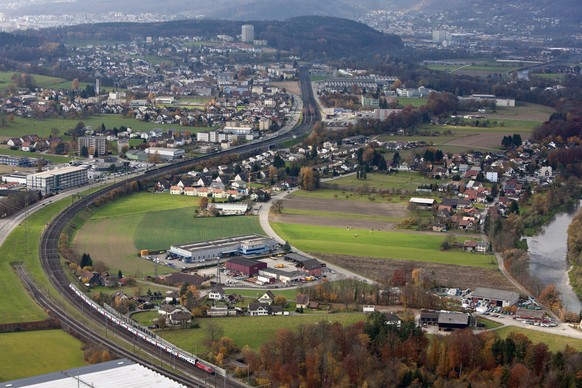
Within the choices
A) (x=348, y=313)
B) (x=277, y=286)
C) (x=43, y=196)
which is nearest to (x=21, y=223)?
(x=43, y=196)

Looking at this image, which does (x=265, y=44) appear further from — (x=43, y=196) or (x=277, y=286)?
(x=277, y=286)

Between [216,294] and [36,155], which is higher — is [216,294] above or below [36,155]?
below

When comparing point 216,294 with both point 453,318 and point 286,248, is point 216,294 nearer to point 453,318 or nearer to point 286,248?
point 286,248

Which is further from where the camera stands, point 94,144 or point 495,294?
point 94,144

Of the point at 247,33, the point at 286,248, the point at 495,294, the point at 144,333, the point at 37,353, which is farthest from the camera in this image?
the point at 247,33

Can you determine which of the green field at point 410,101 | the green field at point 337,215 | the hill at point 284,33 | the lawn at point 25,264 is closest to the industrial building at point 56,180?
the lawn at point 25,264

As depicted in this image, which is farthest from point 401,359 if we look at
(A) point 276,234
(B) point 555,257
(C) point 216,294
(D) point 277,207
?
(D) point 277,207

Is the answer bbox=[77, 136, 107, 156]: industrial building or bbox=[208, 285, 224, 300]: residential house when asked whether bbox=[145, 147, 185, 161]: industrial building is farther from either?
bbox=[208, 285, 224, 300]: residential house
